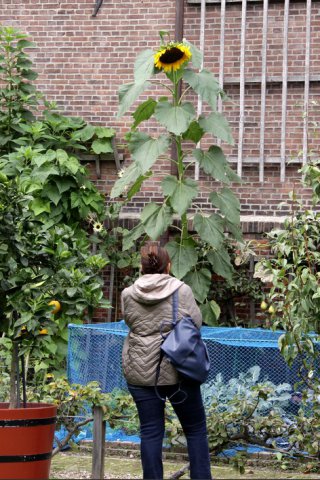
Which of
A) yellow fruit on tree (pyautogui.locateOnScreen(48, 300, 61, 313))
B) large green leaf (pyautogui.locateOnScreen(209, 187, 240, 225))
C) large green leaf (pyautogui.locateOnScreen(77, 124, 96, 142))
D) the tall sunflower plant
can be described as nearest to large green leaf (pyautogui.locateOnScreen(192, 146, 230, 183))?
the tall sunflower plant

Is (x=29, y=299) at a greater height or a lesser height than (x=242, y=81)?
lesser

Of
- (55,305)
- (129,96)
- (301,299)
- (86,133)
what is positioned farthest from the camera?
(86,133)

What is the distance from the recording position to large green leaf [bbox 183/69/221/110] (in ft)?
33.0

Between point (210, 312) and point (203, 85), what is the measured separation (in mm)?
2240

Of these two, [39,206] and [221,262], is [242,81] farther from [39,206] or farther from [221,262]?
Result: [39,206]

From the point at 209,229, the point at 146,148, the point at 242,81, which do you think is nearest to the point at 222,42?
the point at 242,81

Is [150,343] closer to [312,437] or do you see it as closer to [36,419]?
[36,419]

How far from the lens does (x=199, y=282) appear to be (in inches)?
404

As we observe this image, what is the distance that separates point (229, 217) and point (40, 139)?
107 inches

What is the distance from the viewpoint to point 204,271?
10.3 meters

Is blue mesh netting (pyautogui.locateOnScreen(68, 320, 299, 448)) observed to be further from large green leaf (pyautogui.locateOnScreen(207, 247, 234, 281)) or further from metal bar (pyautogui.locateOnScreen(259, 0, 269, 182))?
metal bar (pyautogui.locateOnScreen(259, 0, 269, 182))

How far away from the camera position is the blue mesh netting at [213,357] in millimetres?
7836

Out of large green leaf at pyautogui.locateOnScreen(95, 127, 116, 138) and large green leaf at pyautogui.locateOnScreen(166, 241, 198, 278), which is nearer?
large green leaf at pyautogui.locateOnScreen(166, 241, 198, 278)

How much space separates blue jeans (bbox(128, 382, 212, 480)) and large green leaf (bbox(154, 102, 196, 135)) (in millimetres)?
4483
